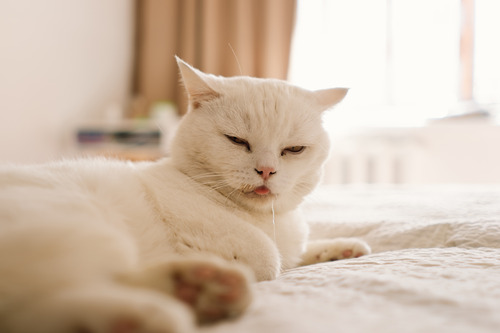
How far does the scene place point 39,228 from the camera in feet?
1.70

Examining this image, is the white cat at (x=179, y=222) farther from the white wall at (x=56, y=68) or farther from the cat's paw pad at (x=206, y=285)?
the white wall at (x=56, y=68)

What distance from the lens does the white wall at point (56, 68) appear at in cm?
269

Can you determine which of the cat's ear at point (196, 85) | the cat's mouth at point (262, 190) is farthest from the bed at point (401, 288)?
the cat's ear at point (196, 85)

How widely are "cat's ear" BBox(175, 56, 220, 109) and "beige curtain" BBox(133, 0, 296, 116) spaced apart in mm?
2357

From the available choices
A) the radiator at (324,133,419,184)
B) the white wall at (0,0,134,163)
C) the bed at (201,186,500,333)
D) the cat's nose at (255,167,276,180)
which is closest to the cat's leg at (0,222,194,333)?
the bed at (201,186,500,333)

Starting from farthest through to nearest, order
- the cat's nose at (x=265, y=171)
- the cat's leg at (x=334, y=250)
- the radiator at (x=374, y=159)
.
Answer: the radiator at (x=374, y=159) < the cat's leg at (x=334, y=250) < the cat's nose at (x=265, y=171)

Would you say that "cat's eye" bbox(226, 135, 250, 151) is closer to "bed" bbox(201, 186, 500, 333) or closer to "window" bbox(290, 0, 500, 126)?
"bed" bbox(201, 186, 500, 333)

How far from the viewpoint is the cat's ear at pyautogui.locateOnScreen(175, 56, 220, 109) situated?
108 centimetres

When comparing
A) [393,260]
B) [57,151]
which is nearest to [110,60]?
[57,151]

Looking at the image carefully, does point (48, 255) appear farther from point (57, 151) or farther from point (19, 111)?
point (57, 151)

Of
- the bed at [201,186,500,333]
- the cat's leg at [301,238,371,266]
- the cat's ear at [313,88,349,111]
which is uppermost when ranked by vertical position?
the cat's ear at [313,88,349,111]

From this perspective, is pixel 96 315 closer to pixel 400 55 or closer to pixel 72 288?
pixel 72 288

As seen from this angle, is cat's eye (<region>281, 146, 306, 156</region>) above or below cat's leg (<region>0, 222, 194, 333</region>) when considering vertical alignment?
above

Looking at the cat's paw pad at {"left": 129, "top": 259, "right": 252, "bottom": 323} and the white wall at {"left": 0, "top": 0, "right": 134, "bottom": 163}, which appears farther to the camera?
the white wall at {"left": 0, "top": 0, "right": 134, "bottom": 163}
